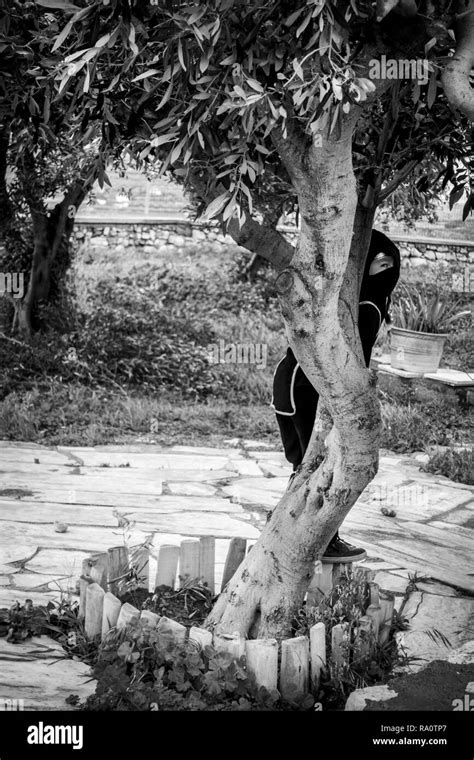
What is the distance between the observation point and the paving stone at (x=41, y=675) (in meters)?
3.71

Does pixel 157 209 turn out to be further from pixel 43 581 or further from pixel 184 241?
pixel 43 581

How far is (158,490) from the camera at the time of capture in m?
7.13

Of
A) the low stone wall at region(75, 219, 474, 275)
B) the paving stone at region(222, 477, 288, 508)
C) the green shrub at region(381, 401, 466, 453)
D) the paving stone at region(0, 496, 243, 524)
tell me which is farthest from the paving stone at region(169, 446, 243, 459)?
the low stone wall at region(75, 219, 474, 275)

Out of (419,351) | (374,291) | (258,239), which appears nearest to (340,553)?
(374,291)

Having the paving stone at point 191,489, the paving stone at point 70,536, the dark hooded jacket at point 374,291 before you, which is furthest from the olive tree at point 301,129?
the paving stone at point 191,489

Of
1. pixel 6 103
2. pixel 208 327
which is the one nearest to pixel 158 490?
pixel 6 103

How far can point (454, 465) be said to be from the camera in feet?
26.8

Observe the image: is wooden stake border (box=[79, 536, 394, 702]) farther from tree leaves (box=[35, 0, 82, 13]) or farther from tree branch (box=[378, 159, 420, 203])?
tree leaves (box=[35, 0, 82, 13])

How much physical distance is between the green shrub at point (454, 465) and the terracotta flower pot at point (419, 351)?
2587mm

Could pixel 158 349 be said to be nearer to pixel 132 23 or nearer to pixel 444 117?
pixel 444 117

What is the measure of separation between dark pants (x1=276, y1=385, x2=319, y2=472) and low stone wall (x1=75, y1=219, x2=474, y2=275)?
10.8 meters

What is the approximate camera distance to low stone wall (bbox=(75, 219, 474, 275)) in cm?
1573

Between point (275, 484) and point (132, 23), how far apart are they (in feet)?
16.5
